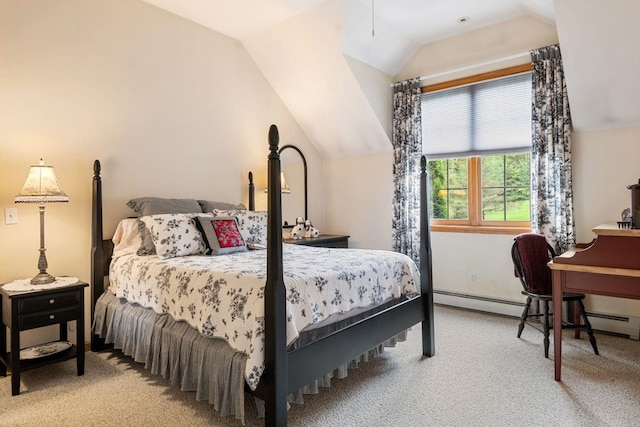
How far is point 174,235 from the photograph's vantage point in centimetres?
289

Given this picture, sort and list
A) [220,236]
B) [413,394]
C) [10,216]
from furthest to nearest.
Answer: [220,236], [10,216], [413,394]

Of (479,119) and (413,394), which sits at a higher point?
(479,119)

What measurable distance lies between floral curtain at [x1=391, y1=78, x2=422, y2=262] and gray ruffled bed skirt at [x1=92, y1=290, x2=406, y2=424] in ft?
5.43

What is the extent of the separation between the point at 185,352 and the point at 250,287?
2.09 feet

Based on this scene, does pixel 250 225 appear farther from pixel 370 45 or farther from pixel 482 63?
pixel 482 63

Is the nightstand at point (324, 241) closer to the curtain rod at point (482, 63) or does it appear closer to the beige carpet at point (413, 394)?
the beige carpet at point (413, 394)

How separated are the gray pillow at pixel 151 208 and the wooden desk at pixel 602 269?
9.23ft

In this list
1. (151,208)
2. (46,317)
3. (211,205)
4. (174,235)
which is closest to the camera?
(46,317)

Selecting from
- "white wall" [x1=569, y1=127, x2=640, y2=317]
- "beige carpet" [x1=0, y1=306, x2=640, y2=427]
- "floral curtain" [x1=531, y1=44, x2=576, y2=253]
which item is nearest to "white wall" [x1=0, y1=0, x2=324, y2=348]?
"beige carpet" [x1=0, y1=306, x2=640, y2=427]

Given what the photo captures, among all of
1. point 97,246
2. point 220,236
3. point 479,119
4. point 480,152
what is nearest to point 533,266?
point 480,152

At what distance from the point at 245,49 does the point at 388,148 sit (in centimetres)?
197

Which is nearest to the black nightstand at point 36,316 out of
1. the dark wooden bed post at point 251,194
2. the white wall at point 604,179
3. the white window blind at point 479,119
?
the dark wooden bed post at point 251,194

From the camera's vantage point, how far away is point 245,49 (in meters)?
4.32

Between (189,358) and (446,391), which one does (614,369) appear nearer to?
(446,391)
